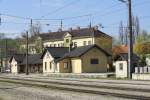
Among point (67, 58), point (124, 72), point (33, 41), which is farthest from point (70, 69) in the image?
point (33, 41)

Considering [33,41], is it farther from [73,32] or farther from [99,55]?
[99,55]

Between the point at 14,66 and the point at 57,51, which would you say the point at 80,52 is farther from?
the point at 14,66

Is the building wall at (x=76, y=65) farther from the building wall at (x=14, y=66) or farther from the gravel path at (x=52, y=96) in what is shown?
the gravel path at (x=52, y=96)

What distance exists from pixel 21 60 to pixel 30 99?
9027cm

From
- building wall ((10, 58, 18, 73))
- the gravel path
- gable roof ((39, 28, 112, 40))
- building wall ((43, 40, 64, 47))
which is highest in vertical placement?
gable roof ((39, 28, 112, 40))

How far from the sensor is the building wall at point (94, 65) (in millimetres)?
77062


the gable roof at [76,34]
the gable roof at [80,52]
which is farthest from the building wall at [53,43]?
the gable roof at [80,52]

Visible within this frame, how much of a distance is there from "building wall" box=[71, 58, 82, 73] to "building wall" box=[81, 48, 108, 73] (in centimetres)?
63

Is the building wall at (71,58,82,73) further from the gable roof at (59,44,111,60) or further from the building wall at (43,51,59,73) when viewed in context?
the building wall at (43,51,59,73)

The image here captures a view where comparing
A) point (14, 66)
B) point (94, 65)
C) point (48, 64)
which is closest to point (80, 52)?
point (94, 65)

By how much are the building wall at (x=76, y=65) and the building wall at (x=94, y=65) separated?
24.7 inches

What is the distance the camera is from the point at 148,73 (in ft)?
148

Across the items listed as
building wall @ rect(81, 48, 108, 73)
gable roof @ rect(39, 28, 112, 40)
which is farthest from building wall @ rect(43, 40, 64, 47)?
building wall @ rect(81, 48, 108, 73)

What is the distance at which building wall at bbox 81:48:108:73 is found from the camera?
253 ft
